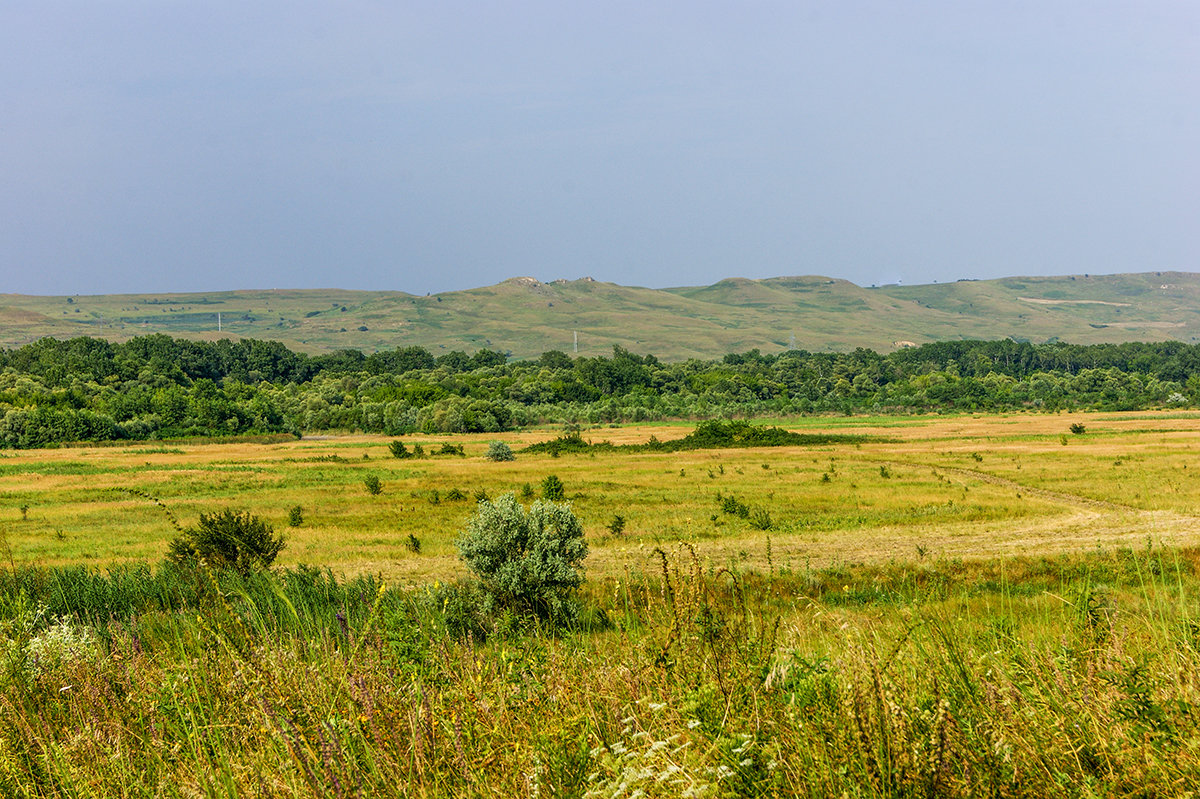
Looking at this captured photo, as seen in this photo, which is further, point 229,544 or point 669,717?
point 229,544

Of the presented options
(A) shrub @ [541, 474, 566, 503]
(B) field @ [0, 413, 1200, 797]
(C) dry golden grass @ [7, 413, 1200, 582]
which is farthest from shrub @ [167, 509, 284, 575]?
(A) shrub @ [541, 474, 566, 503]

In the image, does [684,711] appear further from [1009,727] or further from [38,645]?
[38,645]

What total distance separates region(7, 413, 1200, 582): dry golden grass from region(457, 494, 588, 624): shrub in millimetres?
3001

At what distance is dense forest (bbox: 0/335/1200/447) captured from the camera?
351ft

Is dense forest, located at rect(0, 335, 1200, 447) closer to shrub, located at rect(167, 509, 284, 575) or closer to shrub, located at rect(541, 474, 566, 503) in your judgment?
shrub, located at rect(541, 474, 566, 503)

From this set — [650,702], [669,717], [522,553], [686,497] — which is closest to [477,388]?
[686,497]

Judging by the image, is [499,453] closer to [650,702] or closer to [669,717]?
[650,702]

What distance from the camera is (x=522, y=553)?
1892cm

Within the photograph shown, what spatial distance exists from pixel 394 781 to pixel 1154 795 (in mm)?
2047

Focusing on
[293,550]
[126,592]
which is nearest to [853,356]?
[293,550]

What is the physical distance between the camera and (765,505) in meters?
38.6

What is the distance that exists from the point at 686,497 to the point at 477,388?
104 m

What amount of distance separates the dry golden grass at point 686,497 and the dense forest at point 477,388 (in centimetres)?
2978

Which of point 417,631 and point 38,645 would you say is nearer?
point 417,631
